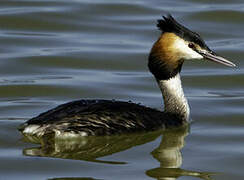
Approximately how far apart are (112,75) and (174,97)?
2.12 metres

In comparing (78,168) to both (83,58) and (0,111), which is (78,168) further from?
(83,58)

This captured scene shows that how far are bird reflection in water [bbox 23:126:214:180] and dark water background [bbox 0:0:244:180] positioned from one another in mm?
53

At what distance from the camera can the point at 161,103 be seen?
11969mm

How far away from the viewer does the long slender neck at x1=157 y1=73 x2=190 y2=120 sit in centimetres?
1113

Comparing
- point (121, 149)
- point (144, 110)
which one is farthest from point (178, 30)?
point (121, 149)

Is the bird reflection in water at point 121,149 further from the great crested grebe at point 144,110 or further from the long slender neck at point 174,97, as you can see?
the long slender neck at point 174,97

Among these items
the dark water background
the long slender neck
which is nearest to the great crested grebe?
the long slender neck

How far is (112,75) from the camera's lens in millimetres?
13195

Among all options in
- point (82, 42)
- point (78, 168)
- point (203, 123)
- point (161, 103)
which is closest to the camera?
point (78, 168)

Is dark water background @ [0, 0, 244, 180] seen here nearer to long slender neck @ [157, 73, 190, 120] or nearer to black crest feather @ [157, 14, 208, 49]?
long slender neck @ [157, 73, 190, 120]

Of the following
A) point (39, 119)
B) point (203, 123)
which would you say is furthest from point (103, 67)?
point (39, 119)

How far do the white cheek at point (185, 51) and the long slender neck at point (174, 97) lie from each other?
0.29m

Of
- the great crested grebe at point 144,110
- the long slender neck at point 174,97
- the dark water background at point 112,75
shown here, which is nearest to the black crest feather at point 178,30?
the great crested grebe at point 144,110

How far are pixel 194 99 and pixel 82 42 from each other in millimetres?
3137
